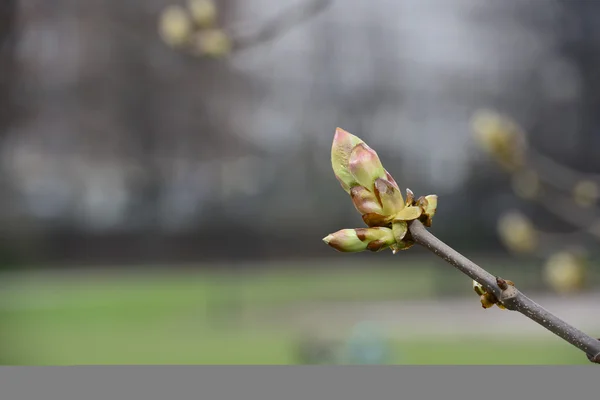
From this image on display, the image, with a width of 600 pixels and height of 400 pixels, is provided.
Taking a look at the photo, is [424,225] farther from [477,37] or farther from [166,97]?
[166,97]

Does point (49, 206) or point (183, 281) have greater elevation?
point (49, 206)

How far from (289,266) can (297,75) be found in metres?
3.18

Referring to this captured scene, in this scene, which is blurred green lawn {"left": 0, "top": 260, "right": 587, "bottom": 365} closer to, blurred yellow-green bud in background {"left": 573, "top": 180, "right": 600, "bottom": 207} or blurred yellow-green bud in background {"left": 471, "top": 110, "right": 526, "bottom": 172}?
blurred yellow-green bud in background {"left": 573, "top": 180, "right": 600, "bottom": 207}

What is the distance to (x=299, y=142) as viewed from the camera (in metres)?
12.1

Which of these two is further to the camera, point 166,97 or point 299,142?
point 166,97

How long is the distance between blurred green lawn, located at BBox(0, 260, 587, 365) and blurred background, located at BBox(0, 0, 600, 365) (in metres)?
0.06

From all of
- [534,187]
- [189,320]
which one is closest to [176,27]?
[534,187]

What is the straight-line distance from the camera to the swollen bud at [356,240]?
376 millimetres

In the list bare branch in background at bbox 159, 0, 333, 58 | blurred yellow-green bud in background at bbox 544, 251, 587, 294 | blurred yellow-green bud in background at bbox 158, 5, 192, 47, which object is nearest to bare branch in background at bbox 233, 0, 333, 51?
bare branch in background at bbox 159, 0, 333, 58

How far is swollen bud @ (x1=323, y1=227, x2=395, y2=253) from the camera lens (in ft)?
1.23

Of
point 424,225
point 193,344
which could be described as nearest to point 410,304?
point 193,344

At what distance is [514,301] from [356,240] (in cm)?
9

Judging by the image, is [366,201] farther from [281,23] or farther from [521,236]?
[521,236]

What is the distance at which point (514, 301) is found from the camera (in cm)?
33
